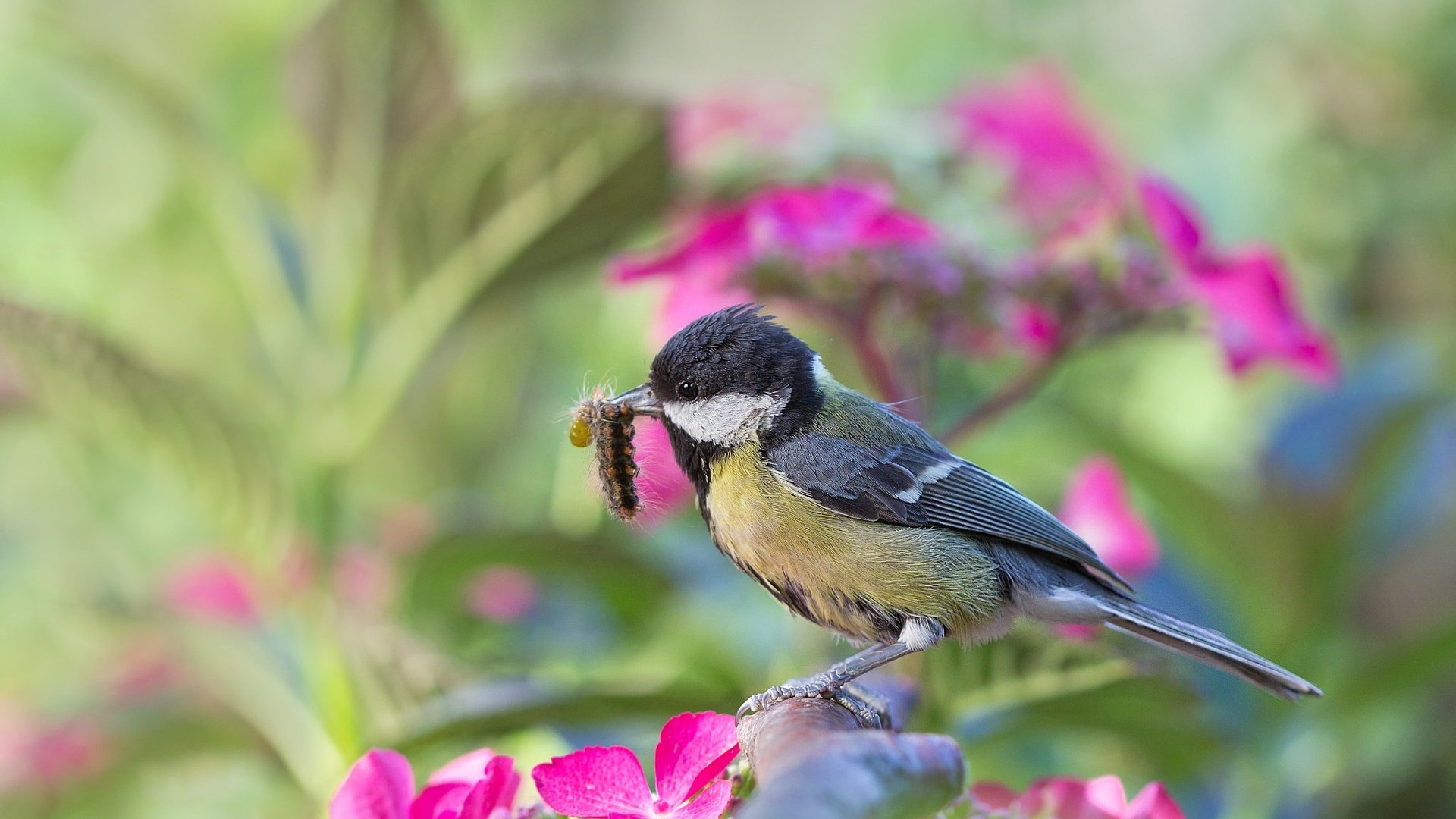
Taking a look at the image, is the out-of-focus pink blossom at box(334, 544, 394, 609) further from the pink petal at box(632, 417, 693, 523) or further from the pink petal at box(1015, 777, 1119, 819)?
the pink petal at box(1015, 777, 1119, 819)

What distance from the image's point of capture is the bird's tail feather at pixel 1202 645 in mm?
783

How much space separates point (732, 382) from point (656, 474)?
232 mm

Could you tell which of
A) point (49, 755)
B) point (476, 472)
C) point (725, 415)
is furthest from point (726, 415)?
point (476, 472)

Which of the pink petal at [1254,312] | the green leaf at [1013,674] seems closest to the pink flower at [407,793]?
the green leaf at [1013,674]

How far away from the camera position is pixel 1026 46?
2.99 metres

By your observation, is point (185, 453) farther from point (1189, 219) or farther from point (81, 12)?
point (81, 12)

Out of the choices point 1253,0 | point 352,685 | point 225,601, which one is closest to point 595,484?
point 352,685

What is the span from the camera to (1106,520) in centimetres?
119

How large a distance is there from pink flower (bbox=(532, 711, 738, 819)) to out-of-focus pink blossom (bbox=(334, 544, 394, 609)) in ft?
3.03

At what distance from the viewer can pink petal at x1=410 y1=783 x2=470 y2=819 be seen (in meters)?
0.63

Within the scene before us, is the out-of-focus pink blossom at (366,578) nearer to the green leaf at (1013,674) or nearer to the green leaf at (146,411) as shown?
the green leaf at (146,411)

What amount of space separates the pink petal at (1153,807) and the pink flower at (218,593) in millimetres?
1169

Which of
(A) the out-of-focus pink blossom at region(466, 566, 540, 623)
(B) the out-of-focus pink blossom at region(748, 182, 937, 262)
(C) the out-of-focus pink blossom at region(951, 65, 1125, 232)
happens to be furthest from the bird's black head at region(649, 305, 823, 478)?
(C) the out-of-focus pink blossom at region(951, 65, 1125, 232)

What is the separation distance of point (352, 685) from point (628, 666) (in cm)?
40
